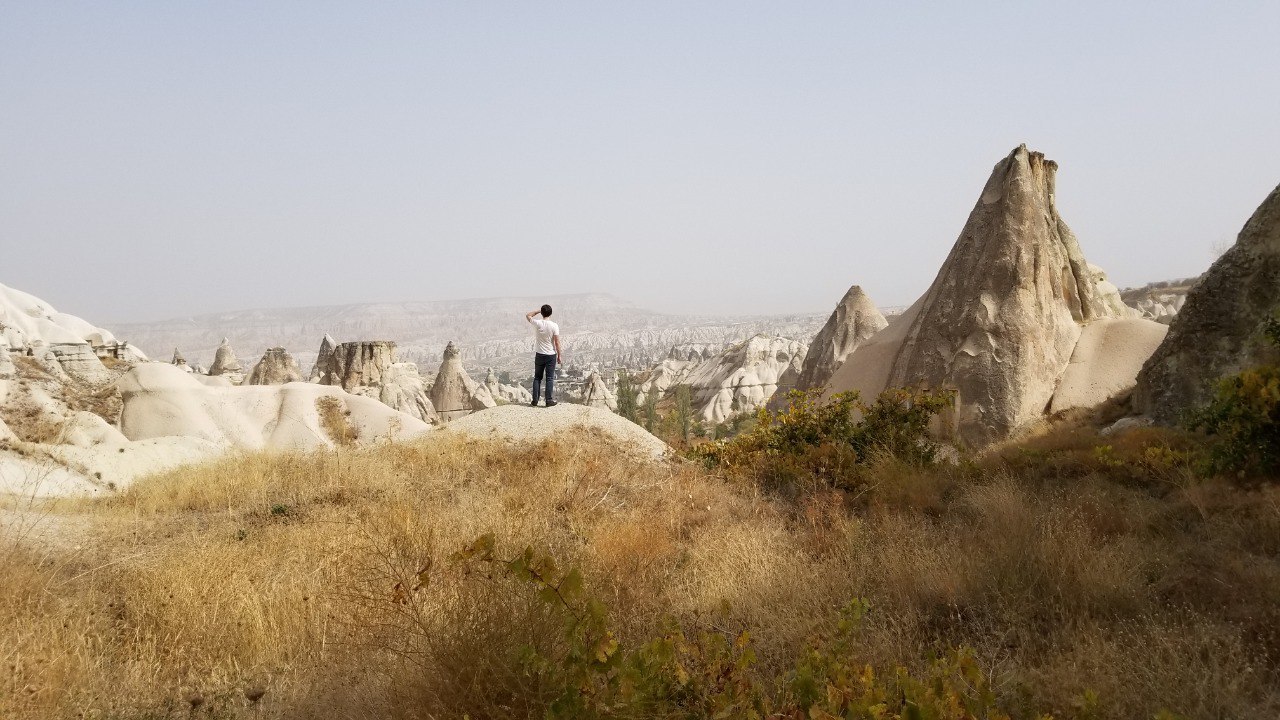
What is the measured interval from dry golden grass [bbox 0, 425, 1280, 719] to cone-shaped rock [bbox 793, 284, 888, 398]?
21.5m

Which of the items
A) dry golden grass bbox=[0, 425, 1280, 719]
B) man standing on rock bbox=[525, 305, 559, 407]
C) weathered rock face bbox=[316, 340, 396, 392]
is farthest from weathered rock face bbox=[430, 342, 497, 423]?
dry golden grass bbox=[0, 425, 1280, 719]

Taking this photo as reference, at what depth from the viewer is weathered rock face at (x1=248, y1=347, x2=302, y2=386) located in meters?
37.9

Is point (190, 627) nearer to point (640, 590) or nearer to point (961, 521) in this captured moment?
point (640, 590)

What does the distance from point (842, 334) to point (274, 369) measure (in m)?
30.4

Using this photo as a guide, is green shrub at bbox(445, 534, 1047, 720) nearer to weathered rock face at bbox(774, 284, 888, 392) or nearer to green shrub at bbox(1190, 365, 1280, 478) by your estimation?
green shrub at bbox(1190, 365, 1280, 478)

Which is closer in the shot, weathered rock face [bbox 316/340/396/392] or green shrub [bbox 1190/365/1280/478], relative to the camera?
green shrub [bbox 1190/365/1280/478]

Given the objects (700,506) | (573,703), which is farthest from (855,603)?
(700,506)

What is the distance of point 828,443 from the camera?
843 cm

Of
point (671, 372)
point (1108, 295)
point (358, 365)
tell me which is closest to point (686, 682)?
point (1108, 295)

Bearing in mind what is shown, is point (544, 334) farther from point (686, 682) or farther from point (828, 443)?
point (686, 682)

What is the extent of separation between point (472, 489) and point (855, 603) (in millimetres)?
5117

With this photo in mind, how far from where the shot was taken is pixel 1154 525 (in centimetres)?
525

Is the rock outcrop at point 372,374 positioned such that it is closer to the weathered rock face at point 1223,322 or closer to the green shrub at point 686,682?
the weathered rock face at point 1223,322


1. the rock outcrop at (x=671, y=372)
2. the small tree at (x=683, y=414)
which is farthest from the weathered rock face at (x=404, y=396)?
the rock outcrop at (x=671, y=372)
